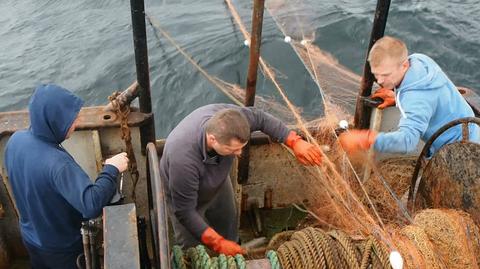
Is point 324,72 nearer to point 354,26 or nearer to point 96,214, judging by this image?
point 354,26

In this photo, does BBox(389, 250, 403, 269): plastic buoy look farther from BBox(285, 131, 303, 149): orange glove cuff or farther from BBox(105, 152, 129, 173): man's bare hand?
BBox(105, 152, 129, 173): man's bare hand

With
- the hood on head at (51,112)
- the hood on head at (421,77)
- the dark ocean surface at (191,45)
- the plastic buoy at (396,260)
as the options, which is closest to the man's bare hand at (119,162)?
the hood on head at (51,112)

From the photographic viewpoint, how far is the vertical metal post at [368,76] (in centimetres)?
482

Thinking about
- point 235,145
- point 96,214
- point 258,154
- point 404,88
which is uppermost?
point 404,88

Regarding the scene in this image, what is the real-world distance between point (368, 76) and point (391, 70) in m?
1.20

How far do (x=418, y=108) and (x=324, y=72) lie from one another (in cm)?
478

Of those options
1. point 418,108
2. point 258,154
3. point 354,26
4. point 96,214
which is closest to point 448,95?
point 418,108

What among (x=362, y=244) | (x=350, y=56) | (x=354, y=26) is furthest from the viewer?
(x=354, y=26)

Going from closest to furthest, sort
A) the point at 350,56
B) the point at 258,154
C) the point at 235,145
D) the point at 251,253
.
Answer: the point at 235,145
the point at 251,253
the point at 258,154
the point at 350,56

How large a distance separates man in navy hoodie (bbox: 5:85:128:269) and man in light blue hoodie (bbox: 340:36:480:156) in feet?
7.33

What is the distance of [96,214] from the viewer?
330 cm

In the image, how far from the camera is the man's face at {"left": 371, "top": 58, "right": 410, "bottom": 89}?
401 centimetres

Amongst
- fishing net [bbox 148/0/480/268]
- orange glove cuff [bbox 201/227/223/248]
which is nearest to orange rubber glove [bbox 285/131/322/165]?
fishing net [bbox 148/0/480/268]

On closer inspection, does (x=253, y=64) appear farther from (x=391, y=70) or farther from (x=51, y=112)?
(x=51, y=112)
